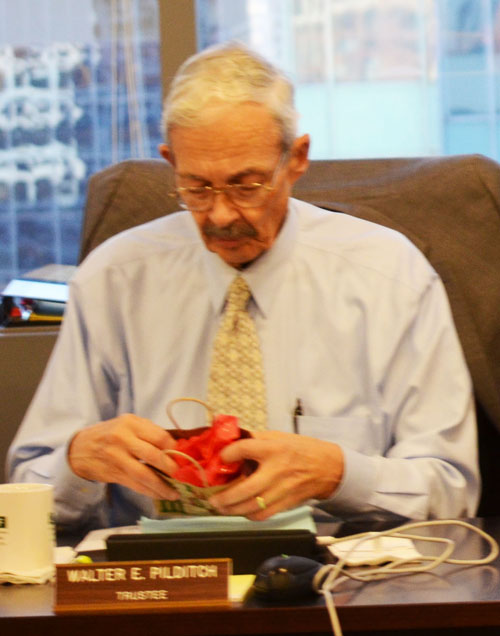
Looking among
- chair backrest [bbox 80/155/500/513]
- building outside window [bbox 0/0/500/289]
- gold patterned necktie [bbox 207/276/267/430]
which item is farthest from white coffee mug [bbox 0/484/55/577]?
building outside window [bbox 0/0/500/289]

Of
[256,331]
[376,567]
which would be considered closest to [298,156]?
[256,331]

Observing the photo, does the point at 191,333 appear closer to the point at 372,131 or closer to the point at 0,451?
the point at 0,451

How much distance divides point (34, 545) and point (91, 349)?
650 millimetres

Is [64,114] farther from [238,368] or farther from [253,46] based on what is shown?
[238,368]

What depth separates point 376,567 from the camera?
1.07 metres

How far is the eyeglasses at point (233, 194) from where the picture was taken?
158cm

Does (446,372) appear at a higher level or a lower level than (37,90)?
lower

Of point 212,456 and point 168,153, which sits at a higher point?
point 168,153

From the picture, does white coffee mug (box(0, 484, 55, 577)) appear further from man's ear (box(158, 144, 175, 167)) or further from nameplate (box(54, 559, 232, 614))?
man's ear (box(158, 144, 175, 167))

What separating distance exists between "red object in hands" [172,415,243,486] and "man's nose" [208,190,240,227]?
0.45 meters

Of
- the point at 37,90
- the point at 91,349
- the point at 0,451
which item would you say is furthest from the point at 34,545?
the point at 37,90

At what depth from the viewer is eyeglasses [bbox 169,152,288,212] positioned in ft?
5.17

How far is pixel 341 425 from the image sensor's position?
162 centimetres

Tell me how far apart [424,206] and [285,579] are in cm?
113
